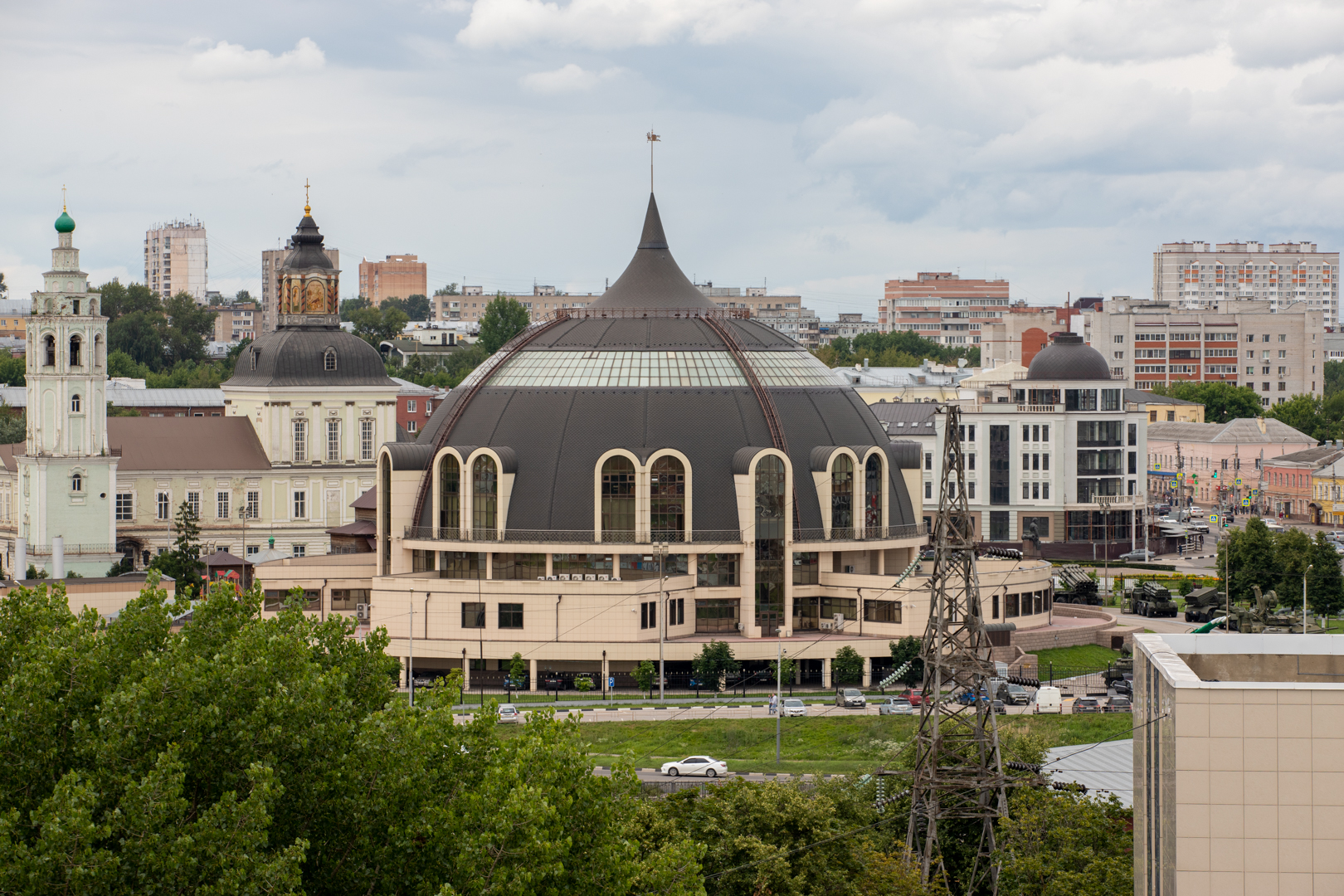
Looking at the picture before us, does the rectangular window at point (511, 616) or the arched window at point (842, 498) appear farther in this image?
the arched window at point (842, 498)

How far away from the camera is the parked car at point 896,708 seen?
8300cm

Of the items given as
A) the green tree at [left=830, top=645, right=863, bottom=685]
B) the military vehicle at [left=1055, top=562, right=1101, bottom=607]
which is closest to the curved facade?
the green tree at [left=830, top=645, right=863, bottom=685]

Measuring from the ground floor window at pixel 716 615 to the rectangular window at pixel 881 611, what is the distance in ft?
19.4

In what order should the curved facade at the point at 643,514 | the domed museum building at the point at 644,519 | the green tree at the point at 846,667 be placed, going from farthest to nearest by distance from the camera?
the curved facade at the point at 643,514 < the domed museum building at the point at 644,519 < the green tree at the point at 846,667

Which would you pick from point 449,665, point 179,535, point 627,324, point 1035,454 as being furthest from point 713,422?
point 1035,454

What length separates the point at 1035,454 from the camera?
496ft

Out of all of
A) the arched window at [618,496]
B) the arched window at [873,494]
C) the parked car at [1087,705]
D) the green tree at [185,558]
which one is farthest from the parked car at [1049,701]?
the green tree at [185,558]

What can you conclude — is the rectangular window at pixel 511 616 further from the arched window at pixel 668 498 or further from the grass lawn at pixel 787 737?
the grass lawn at pixel 787 737

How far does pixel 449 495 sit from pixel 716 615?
13916mm

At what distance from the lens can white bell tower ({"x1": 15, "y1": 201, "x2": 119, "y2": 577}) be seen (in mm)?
127500

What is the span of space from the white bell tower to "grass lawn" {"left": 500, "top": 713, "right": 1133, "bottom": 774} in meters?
57.5

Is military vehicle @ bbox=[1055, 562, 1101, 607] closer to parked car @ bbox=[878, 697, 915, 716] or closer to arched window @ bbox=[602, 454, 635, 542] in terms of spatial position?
arched window @ bbox=[602, 454, 635, 542]

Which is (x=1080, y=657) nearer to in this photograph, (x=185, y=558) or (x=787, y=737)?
(x=787, y=737)

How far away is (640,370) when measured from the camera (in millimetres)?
101875
